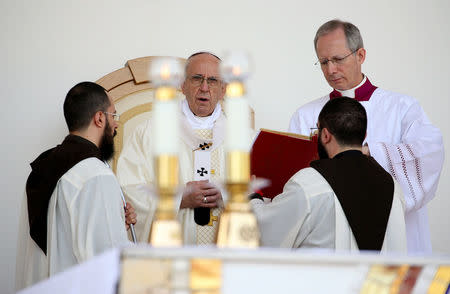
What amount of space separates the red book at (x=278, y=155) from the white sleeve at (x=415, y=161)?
19.5 inches

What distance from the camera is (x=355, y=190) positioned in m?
3.27

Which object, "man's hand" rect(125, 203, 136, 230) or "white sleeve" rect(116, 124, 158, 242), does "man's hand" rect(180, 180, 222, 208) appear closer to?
"white sleeve" rect(116, 124, 158, 242)

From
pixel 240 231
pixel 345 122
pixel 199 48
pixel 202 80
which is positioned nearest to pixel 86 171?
pixel 345 122

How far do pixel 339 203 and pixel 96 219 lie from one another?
1286 mm

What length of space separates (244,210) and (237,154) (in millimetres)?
154

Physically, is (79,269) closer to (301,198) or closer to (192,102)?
(301,198)

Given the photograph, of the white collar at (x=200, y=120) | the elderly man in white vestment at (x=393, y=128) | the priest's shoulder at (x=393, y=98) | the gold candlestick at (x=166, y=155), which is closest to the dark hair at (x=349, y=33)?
the elderly man in white vestment at (x=393, y=128)

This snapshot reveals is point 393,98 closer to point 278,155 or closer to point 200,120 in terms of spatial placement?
point 278,155

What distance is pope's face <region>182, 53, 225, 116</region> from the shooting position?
4801 millimetres

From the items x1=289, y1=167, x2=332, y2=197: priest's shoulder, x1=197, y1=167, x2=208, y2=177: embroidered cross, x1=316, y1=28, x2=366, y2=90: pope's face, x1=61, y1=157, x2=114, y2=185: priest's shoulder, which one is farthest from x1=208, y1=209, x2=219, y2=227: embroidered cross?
x1=316, y1=28, x2=366, y2=90: pope's face

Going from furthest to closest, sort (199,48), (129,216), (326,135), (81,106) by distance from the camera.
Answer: (199,48) → (129,216) → (81,106) → (326,135)

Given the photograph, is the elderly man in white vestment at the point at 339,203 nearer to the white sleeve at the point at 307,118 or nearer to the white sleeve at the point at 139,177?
the white sleeve at the point at 139,177

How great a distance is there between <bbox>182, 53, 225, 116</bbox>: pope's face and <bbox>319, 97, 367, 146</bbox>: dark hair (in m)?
1.56

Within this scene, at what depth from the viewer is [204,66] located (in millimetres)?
4852
